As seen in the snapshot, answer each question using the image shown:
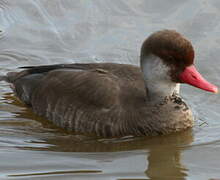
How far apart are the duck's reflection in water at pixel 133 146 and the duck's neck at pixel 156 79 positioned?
1.42 feet

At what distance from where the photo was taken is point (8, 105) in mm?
7887

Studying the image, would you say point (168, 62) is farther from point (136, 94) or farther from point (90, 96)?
point (90, 96)

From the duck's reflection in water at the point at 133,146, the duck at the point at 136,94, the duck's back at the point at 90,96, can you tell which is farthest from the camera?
the duck's back at the point at 90,96

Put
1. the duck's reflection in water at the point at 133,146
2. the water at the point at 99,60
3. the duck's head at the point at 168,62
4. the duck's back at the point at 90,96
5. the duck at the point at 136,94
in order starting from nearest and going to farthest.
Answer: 1. the water at the point at 99,60
2. the duck's reflection in water at the point at 133,146
3. the duck's head at the point at 168,62
4. the duck at the point at 136,94
5. the duck's back at the point at 90,96

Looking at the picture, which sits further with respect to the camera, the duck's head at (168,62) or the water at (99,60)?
the duck's head at (168,62)

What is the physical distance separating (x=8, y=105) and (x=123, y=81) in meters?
1.67

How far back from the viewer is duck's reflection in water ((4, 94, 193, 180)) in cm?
623

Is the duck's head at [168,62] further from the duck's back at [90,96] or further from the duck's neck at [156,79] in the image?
the duck's back at [90,96]

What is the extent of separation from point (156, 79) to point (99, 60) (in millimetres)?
2134

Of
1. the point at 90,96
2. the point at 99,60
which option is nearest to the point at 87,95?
the point at 90,96

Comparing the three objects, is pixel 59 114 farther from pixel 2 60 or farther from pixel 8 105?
pixel 2 60

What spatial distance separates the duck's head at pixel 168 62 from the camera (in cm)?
650

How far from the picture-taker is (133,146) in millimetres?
6617

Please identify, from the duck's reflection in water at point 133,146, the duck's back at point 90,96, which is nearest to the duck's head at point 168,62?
the duck's back at point 90,96
